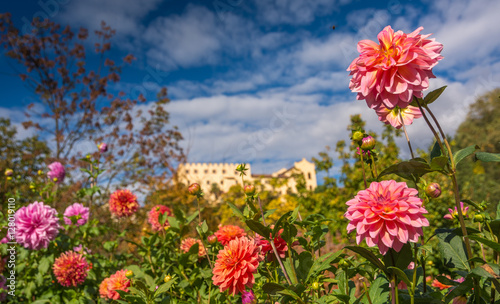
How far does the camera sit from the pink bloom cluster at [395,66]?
77cm

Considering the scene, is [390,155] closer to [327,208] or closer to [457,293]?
[327,208]

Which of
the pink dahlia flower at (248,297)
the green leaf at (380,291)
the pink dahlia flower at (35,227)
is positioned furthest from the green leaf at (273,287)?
the pink dahlia flower at (35,227)

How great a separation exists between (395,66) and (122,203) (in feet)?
7.53

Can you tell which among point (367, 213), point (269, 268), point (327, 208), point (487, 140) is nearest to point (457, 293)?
point (367, 213)

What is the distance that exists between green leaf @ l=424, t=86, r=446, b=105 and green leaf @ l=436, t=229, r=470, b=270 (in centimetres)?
39

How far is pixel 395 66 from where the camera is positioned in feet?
2.55

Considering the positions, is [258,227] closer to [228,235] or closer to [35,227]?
[228,235]

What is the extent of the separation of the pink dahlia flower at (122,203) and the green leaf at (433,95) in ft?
7.46

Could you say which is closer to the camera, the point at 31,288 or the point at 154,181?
the point at 31,288

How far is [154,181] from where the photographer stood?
6.68m

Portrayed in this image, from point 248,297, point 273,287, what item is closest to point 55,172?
point 248,297

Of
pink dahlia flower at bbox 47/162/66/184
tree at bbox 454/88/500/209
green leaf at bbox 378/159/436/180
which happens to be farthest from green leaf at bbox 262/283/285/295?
tree at bbox 454/88/500/209

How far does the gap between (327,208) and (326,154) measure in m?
0.94

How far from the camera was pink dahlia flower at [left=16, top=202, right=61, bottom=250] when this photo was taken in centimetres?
201
